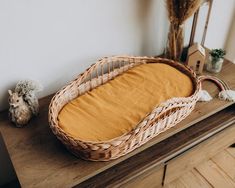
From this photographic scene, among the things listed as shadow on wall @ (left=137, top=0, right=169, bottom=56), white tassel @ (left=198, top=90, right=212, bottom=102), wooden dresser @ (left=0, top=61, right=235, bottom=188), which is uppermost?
shadow on wall @ (left=137, top=0, right=169, bottom=56)

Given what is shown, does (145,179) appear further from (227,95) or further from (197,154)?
(227,95)

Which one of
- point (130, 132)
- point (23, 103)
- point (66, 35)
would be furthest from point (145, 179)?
point (66, 35)

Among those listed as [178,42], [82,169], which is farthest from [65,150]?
[178,42]

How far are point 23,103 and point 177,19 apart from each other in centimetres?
76

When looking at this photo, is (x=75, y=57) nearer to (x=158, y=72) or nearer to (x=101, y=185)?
(x=158, y=72)

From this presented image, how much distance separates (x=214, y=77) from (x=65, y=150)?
786 mm

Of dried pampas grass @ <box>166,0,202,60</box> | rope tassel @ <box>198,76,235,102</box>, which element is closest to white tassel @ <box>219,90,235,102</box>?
rope tassel @ <box>198,76,235,102</box>

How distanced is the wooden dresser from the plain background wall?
16 centimetres

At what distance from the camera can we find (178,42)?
132 centimetres

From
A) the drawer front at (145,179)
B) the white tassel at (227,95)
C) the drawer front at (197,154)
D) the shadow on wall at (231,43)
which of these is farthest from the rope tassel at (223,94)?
the shadow on wall at (231,43)

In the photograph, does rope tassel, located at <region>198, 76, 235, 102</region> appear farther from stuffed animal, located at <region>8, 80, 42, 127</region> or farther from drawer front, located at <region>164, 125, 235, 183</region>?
stuffed animal, located at <region>8, 80, 42, 127</region>

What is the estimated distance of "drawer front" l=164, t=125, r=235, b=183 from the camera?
1.17 metres

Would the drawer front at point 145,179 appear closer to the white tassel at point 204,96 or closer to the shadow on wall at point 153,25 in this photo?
the white tassel at point 204,96

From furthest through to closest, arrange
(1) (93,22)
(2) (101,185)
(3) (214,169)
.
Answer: (3) (214,169), (1) (93,22), (2) (101,185)
